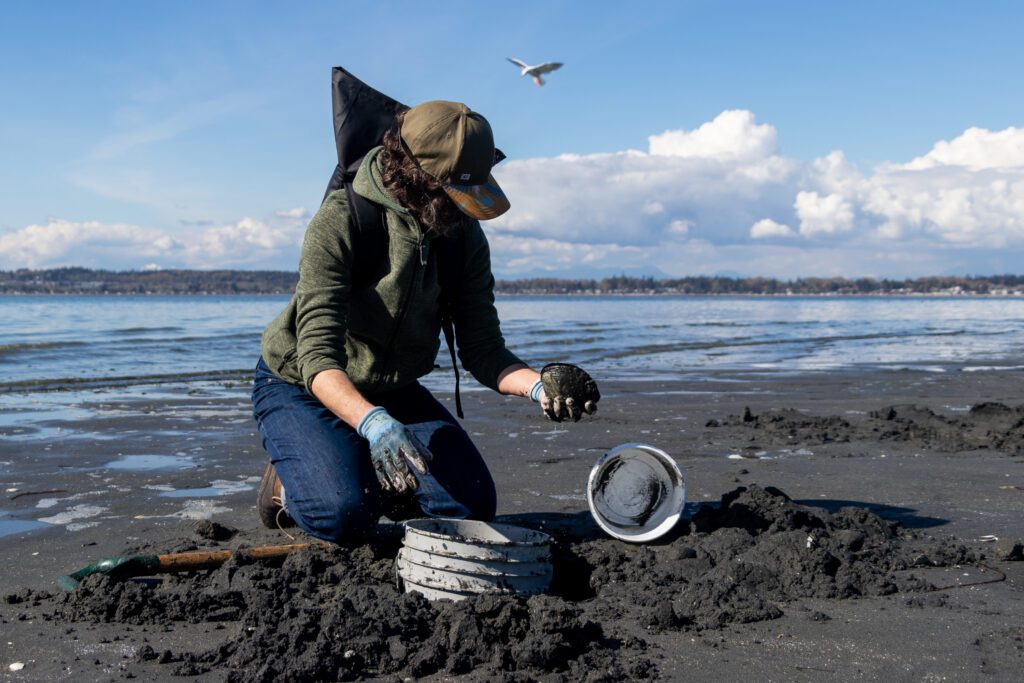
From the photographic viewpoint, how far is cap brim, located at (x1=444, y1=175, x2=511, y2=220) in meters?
3.33

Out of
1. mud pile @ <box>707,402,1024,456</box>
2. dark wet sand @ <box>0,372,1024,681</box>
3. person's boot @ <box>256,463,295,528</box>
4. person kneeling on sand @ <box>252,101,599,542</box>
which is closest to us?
dark wet sand @ <box>0,372,1024,681</box>

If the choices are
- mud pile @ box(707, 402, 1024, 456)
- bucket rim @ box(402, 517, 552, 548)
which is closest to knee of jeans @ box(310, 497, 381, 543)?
bucket rim @ box(402, 517, 552, 548)

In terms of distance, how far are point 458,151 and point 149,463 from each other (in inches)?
149

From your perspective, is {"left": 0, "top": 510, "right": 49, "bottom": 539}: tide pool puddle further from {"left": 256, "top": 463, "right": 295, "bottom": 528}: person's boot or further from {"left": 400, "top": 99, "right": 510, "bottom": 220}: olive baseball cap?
{"left": 400, "top": 99, "right": 510, "bottom": 220}: olive baseball cap

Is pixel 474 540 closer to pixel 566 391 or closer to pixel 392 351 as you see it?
pixel 566 391

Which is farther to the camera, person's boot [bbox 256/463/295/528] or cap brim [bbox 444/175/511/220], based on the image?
person's boot [bbox 256/463/295/528]

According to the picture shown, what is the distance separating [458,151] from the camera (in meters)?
3.26

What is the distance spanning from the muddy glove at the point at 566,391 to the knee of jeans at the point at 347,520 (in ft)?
2.51

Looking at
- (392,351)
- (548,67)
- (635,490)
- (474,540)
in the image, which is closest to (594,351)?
(548,67)

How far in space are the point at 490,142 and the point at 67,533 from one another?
256 cm

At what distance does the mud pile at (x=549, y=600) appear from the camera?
260cm

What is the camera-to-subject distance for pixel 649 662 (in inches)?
106

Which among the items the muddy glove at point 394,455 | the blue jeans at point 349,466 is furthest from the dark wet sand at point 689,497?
the muddy glove at point 394,455

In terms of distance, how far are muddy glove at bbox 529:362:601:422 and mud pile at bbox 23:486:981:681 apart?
53 centimetres
